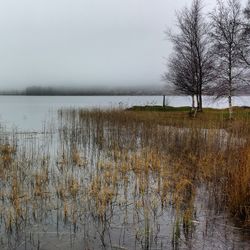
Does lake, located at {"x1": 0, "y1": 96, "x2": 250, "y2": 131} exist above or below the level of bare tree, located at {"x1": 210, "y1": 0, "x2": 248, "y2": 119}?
below

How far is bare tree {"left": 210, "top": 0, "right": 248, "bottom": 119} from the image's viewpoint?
26812 millimetres

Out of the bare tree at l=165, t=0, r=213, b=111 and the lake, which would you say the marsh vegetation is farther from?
the bare tree at l=165, t=0, r=213, b=111

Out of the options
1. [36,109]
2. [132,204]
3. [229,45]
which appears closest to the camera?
[132,204]

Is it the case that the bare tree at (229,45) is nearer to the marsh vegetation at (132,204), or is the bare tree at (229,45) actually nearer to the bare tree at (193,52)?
the bare tree at (193,52)

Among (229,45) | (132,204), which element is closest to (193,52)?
(229,45)

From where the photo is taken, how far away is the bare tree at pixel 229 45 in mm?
26812

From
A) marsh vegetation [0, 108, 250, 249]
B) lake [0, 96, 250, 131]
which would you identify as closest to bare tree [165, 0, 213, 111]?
lake [0, 96, 250, 131]

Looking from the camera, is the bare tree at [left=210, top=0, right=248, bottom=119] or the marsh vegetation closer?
the marsh vegetation

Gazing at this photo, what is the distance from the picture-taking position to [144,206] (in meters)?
7.14

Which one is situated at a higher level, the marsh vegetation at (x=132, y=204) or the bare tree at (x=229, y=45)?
the bare tree at (x=229, y=45)

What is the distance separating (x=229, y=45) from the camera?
26812 millimetres

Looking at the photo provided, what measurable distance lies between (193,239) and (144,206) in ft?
4.42

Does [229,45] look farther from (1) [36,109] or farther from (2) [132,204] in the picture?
(1) [36,109]

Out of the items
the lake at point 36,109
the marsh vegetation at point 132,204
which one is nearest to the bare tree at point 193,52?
the lake at point 36,109
